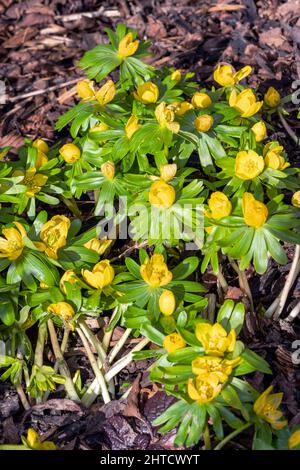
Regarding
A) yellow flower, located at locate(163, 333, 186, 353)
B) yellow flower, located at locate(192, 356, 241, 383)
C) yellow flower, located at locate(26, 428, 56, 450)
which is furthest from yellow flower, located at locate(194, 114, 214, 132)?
yellow flower, located at locate(26, 428, 56, 450)

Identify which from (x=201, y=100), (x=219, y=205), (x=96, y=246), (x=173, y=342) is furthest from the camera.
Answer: (x=201, y=100)

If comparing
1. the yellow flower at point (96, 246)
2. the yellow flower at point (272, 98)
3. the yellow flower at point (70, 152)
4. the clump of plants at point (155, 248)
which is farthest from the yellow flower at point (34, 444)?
the yellow flower at point (272, 98)

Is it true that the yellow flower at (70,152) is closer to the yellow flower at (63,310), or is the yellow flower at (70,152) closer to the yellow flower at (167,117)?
the yellow flower at (167,117)

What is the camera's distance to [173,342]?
293 cm

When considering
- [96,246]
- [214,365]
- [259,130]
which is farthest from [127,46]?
[214,365]

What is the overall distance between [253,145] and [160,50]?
2.31 m

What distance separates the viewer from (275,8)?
17.9 ft

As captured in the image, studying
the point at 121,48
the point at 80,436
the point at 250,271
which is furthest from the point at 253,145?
the point at 80,436

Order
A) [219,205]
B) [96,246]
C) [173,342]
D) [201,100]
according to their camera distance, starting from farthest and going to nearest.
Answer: [201,100], [96,246], [219,205], [173,342]

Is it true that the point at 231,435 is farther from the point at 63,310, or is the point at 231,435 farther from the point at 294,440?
the point at 63,310

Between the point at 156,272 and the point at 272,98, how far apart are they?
1.51 meters

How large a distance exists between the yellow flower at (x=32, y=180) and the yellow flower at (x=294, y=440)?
1.85 m

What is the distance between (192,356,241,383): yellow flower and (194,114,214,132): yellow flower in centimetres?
124

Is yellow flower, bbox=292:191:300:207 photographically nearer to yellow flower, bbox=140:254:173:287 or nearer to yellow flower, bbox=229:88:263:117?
yellow flower, bbox=229:88:263:117
